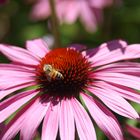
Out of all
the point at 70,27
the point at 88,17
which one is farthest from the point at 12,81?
the point at 70,27

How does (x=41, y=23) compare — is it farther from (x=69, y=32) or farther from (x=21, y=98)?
(x=21, y=98)

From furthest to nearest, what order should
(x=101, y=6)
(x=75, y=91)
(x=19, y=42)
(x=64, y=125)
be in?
(x=19, y=42), (x=101, y=6), (x=75, y=91), (x=64, y=125)

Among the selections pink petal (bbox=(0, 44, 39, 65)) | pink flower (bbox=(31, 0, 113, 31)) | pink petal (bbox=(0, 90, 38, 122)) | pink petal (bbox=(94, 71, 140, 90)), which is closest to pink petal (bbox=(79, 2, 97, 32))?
pink flower (bbox=(31, 0, 113, 31))

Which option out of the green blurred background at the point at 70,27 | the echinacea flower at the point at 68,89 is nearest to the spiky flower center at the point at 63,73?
the echinacea flower at the point at 68,89

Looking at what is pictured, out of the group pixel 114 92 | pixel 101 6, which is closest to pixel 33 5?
pixel 101 6

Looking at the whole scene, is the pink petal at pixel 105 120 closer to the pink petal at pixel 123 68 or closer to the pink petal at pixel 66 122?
the pink petal at pixel 66 122

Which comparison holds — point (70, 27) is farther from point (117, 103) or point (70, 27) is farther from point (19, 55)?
point (117, 103)
